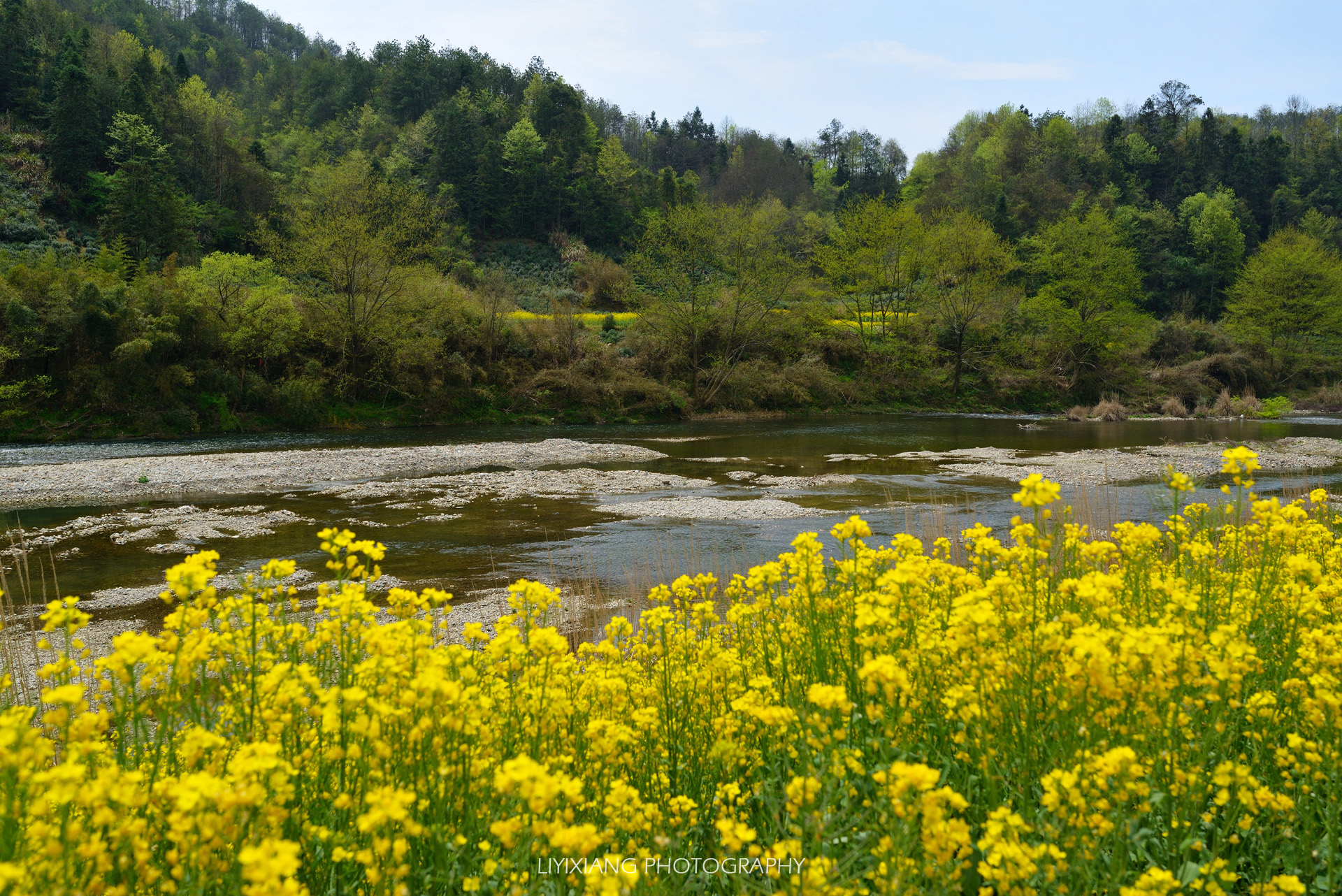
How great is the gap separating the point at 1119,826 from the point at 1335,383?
62.0 m

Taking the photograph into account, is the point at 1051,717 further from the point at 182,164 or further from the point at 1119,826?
the point at 182,164

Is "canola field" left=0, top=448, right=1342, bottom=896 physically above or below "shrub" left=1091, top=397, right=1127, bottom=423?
above

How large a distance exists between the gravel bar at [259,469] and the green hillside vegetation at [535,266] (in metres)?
8.25

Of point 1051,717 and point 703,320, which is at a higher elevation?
point 703,320

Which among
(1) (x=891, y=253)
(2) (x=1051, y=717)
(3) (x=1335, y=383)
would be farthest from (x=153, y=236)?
(3) (x=1335, y=383)

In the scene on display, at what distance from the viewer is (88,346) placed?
26.3m

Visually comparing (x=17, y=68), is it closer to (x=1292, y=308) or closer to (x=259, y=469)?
(x=259, y=469)

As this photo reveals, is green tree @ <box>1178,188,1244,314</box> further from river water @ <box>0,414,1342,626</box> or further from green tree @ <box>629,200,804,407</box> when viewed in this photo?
green tree @ <box>629,200,804,407</box>

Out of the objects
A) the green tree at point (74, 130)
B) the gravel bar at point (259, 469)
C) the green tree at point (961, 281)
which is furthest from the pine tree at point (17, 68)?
the green tree at point (961, 281)

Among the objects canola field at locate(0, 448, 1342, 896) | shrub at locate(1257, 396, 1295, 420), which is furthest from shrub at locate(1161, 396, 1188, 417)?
canola field at locate(0, 448, 1342, 896)

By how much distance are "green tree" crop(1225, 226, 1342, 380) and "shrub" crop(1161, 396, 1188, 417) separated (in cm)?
1591

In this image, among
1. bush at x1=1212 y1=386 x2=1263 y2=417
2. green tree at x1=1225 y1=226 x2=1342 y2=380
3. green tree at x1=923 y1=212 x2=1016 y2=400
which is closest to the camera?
bush at x1=1212 y1=386 x2=1263 y2=417

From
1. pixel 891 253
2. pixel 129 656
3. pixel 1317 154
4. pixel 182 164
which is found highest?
pixel 1317 154

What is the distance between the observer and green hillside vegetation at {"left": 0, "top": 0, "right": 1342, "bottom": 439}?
30312 mm
